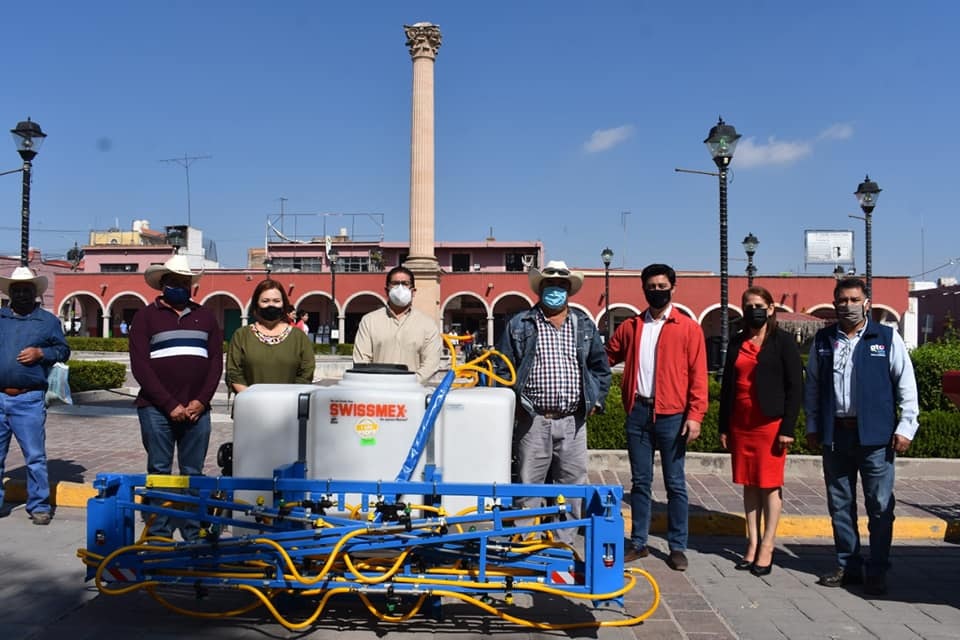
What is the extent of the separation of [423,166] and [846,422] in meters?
24.3

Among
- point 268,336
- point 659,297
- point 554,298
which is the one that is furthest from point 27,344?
point 659,297

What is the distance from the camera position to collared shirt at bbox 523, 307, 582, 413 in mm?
4859

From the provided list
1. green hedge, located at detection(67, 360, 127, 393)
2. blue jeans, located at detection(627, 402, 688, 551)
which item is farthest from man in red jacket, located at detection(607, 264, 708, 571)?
green hedge, located at detection(67, 360, 127, 393)

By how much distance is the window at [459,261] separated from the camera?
49812 mm

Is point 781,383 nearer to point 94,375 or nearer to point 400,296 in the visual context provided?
point 400,296

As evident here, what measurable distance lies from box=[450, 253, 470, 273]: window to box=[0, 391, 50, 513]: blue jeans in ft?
144

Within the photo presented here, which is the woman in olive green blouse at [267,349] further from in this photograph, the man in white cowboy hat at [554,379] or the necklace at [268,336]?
the man in white cowboy hat at [554,379]

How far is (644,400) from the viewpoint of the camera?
5.34 meters

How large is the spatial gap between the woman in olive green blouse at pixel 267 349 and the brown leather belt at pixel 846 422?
3769 mm

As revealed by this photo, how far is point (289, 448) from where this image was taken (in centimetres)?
425

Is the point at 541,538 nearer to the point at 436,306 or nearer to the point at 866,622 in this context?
the point at 866,622


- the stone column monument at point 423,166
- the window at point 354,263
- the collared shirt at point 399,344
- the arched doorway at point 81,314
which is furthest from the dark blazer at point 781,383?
the arched doorway at point 81,314

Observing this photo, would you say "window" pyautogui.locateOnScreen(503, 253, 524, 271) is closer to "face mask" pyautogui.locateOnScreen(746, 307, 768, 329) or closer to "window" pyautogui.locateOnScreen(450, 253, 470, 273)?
"window" pyautogui.locateOnScreen(450, 253, 470, 273)

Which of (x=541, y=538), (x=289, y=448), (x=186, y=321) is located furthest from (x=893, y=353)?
(x=186, y=321)
